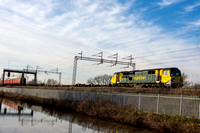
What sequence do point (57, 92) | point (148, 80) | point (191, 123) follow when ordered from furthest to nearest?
1. point (148, 80)
2. point (57, 92)
3. point (191, 123)

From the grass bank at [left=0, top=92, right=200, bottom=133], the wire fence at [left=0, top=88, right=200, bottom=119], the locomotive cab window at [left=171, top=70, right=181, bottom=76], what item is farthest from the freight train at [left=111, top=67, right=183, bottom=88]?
the grass bank at [left=0, top=92, right=200, bottom=133]

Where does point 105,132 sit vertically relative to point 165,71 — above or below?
below

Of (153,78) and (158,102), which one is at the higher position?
(153,78)

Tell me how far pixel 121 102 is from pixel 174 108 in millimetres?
5023

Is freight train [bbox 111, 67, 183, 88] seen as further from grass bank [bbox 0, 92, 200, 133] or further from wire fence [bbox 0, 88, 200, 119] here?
grass bank [bbox 0, 92, 200, 133]

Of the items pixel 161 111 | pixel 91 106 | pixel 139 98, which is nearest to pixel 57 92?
pixel 91 106

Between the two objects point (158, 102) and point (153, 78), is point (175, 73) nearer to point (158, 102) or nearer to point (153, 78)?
point (153, 78)

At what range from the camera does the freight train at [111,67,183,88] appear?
28812mm

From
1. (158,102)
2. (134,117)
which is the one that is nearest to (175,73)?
(158,102)

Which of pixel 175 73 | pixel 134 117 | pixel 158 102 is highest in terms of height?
pixel 175 73

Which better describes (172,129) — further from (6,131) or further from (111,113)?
(6,131)

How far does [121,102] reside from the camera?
1902 centimetres

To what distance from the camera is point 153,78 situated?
1240 inches

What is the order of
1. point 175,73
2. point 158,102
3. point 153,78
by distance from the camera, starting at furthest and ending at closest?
1. point 153,78
2. point 175,73
3. point 158,102
